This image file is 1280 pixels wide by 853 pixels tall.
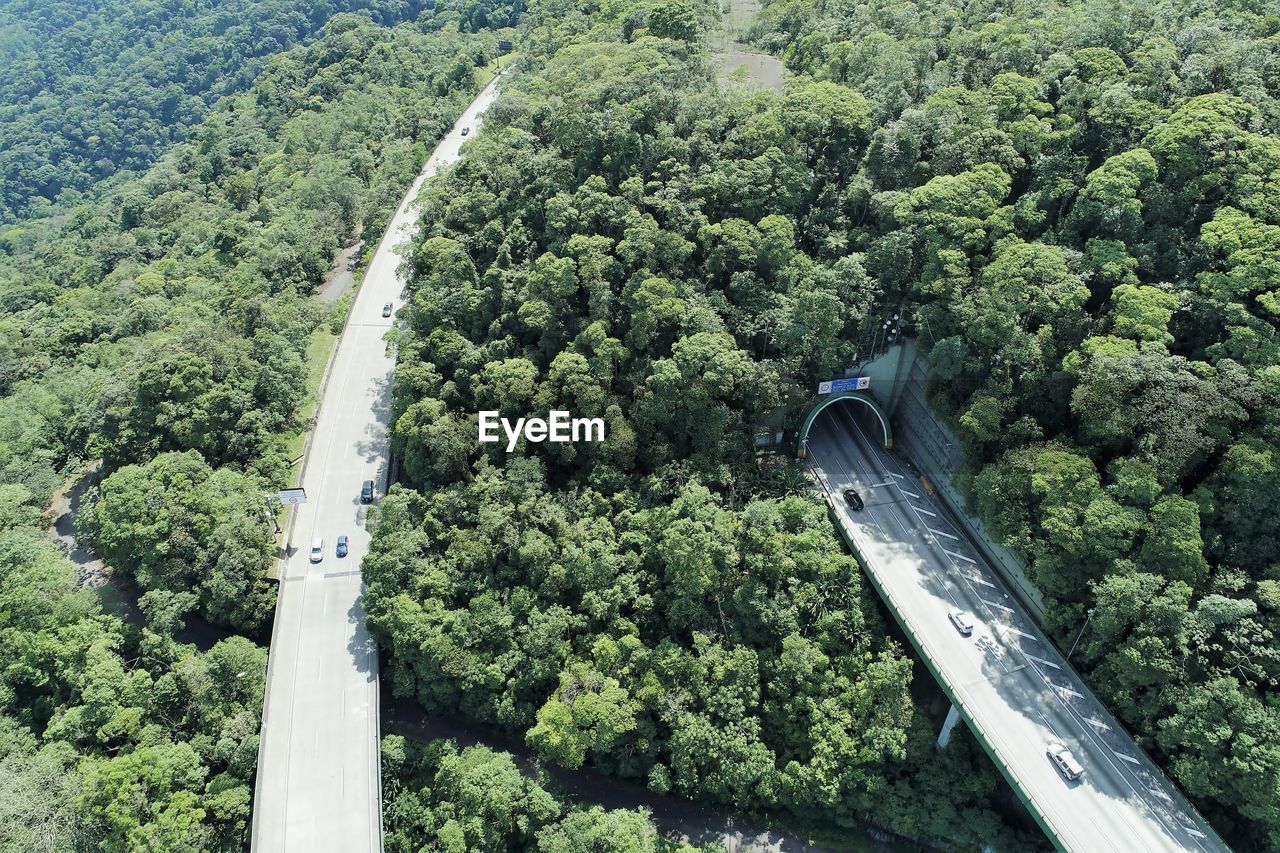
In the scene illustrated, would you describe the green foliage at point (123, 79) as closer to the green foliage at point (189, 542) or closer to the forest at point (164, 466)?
the forest at point (164, 466)

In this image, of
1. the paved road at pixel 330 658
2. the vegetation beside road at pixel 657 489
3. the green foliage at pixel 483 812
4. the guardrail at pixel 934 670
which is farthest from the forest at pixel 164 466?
the guardrail at pixel 934 670

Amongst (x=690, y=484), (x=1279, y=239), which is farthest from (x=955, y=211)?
(x=690, y=484)

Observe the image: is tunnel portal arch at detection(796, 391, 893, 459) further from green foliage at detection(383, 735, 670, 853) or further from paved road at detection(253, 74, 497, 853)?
paved road at detection(253, 74, 497, 853)

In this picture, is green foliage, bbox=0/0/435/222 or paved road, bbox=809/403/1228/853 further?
green foliage, bbox=0/0/435/222

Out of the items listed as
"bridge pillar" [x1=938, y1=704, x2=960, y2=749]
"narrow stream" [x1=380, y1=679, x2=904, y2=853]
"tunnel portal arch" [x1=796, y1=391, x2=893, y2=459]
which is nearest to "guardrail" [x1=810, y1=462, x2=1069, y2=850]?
"bridge pillar" [x1=938, y1=704, x2=960, y2=749]

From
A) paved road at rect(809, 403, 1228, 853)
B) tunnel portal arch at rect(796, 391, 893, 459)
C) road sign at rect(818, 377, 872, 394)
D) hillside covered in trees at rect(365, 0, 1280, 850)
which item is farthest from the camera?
tunnel portal arch at rect(796, 391, 893, 459)

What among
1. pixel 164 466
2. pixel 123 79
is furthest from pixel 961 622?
pixel 123 79
